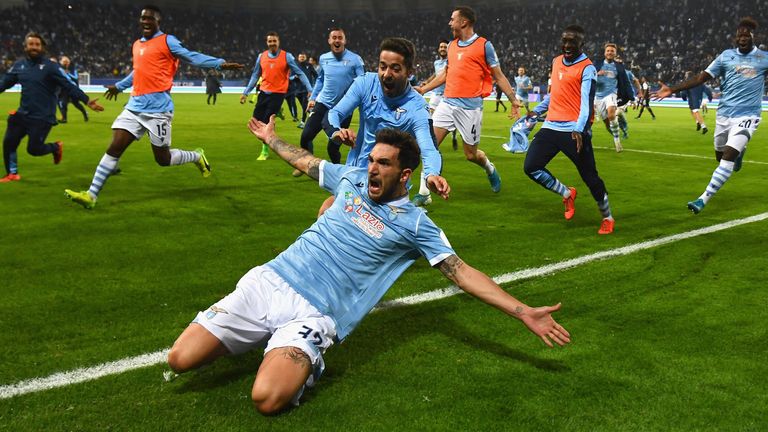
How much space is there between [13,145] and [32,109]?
736 mm

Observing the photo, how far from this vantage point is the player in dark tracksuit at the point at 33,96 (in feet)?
33.0

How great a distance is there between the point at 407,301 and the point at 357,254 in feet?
4.35

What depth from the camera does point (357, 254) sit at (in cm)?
407

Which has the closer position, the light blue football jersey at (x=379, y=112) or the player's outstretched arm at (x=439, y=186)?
the player's outstretched arm at (x=439, y=186)

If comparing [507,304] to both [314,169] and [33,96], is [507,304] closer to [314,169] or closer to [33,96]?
[314,169]

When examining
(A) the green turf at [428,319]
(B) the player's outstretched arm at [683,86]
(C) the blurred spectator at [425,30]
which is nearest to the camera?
(A) the green turf at [428,319]

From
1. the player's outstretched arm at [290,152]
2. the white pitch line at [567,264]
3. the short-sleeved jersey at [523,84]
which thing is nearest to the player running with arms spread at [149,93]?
the player's outstretched arm at [290,152]

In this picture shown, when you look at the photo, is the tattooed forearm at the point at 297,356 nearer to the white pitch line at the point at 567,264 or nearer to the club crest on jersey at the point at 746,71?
the white pitch line at the point at 567,264

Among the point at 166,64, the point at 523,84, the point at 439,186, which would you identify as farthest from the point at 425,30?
the point at 439,186

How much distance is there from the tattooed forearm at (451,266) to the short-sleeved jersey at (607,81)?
573 inches

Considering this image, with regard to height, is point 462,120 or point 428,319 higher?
point 462,120

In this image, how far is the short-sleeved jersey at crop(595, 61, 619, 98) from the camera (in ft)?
56.7

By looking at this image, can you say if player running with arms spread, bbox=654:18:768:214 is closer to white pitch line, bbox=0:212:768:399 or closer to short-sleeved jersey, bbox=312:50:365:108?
white pitch line, bbox=0:212:768:399

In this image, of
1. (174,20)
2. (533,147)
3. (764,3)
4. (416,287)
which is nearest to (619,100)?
(533,147)
